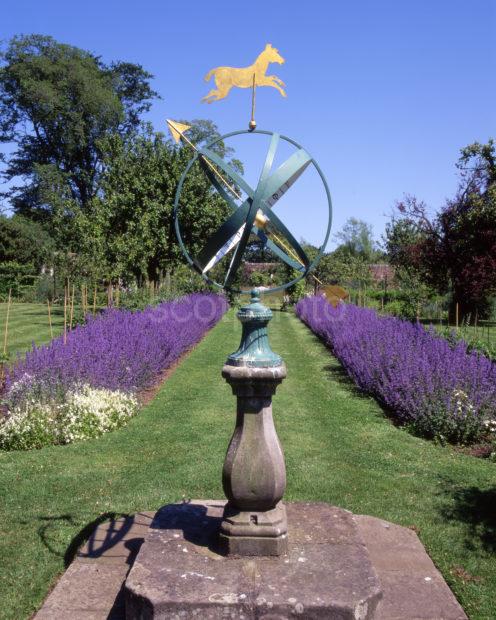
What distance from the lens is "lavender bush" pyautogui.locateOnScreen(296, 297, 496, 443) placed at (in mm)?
7355

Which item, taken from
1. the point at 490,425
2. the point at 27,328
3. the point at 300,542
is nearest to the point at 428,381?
the point at 490,425

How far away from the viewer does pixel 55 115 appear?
3600 cm

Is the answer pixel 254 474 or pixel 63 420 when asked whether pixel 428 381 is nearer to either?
pixel 63 420

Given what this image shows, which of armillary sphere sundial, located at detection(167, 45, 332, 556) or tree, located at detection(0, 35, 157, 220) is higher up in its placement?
tree, located at detection(0, 35, 157, 220)

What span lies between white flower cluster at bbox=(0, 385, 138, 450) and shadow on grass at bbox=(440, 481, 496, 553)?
4.17 metres

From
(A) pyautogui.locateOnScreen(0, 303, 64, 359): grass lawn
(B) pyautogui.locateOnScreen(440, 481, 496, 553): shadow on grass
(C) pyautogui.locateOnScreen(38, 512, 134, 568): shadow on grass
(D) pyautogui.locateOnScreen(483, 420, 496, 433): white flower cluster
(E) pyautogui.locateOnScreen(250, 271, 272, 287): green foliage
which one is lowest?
(C) pyautogui.locateOnScreen(38, 512, 134, 568): shadow on grass

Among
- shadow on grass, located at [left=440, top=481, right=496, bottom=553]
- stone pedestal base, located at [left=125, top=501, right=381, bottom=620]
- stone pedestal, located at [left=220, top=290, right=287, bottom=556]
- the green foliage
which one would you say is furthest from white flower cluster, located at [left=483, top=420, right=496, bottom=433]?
stone pedestal, located at [left=220, top=290, right=287, bottom=556]

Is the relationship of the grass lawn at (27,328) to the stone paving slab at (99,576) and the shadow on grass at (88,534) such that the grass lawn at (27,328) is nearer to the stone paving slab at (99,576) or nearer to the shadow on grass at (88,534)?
the shadow on grass at (88,534)

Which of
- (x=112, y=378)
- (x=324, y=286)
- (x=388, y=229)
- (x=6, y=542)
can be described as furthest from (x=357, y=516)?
(x=388, y=229)

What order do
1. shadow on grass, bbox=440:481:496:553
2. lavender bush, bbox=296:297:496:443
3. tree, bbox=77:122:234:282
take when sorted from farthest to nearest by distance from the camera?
tree, bbox=77:122:234:282 → lavender bush, bbox=296:297:496:443 → shadow on grass, bbox=440:481:496:553

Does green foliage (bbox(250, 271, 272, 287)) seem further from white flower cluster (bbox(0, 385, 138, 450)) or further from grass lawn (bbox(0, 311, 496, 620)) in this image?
white flower cluster (bbox(0, 385, 138, 450))

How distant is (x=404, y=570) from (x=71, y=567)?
2265mm

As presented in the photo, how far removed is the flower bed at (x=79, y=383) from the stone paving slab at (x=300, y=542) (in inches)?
109

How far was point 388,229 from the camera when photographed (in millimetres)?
39000
